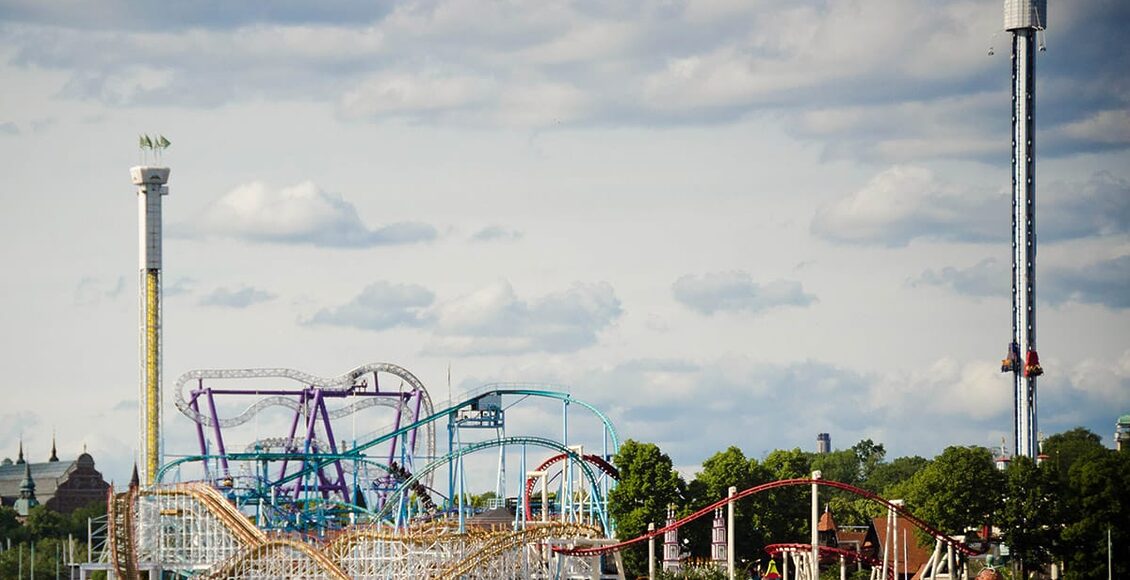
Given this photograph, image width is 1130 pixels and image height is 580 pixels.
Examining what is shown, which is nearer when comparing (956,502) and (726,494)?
(956,502)

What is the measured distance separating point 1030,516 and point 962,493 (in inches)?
117

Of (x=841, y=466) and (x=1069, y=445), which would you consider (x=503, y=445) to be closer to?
(x=1069, y=445)

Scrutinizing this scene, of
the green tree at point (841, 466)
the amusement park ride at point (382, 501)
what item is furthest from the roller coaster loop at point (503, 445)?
the green tree at point (841, 466)

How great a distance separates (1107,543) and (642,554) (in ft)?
73.7

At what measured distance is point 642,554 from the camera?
3989 inches

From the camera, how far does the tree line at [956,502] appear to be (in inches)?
3561

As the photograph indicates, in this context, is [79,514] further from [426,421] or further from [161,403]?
[426,421]

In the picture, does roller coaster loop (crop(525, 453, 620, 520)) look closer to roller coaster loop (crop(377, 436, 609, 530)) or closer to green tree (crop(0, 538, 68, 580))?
roller coaster loop (crop(377, 436, 609, 530))

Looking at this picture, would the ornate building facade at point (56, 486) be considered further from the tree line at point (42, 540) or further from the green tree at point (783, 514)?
the green tree at point (783, 514)

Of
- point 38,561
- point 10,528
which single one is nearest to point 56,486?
point 10,528

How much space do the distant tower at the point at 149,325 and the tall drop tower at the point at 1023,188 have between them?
1869 inches

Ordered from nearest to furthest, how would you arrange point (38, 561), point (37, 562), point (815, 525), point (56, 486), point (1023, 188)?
1. point (815, 525)
2. point (1023, 188)
3. point (37, 562)
4. point (38, 561)
5. point (56, 486)

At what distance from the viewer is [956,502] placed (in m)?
91.4

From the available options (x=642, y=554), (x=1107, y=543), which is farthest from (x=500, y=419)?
(x=1107, y=543)
